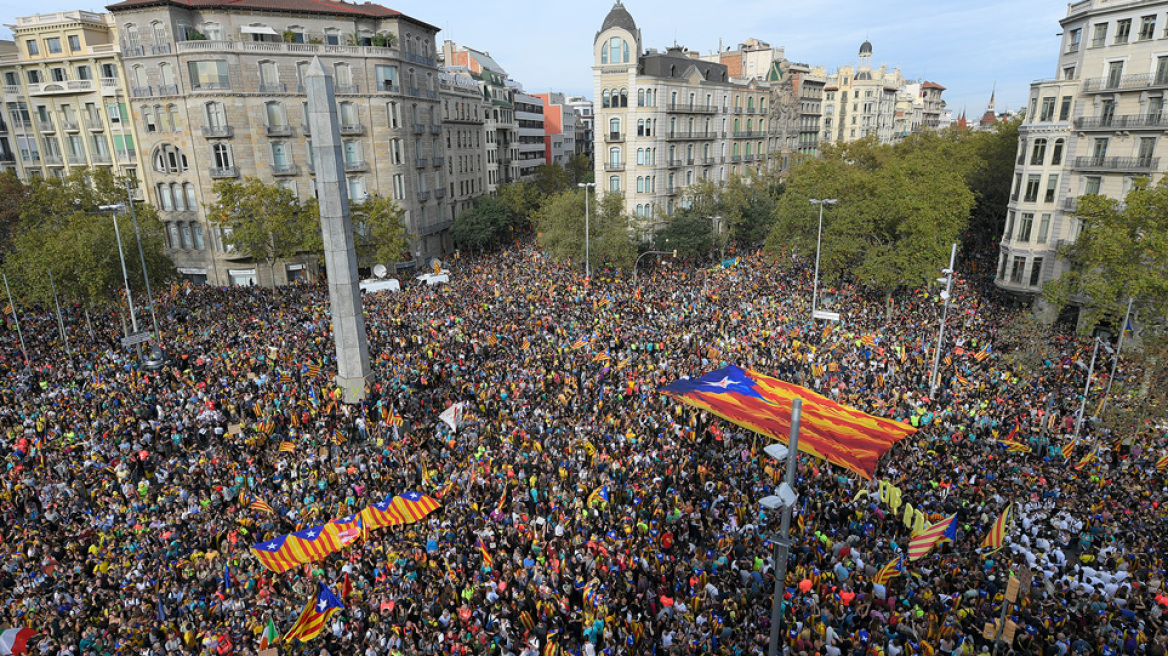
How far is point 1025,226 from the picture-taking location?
128ft

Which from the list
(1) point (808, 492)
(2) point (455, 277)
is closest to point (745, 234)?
(2) point (455, 277)

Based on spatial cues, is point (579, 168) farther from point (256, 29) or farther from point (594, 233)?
point (256, 29)

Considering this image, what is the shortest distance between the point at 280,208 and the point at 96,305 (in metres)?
12.6

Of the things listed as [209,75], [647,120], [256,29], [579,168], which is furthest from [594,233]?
[579,168]

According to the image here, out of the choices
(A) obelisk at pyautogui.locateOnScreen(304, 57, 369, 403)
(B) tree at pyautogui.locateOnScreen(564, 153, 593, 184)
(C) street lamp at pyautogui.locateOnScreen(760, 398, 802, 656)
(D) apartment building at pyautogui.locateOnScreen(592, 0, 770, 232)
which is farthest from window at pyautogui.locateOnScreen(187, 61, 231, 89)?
(B) tree at pyautogui.locateOnScreen(564, 153, 593, 184)

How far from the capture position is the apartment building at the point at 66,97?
5328 centimetres

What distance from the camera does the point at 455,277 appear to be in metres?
51.2

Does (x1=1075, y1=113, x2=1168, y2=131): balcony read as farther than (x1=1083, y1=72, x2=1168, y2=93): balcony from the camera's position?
No

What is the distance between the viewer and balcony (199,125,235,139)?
49.4m

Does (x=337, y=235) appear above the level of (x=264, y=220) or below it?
above

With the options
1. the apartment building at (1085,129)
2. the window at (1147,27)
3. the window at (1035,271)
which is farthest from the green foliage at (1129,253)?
the window at (1147,27)

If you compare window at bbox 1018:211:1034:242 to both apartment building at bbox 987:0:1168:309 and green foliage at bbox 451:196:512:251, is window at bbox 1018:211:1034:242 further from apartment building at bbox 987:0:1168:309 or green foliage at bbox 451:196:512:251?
green foliage at bbox 451:196:512:251

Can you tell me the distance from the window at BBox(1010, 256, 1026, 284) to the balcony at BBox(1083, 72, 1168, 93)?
9.52 metres

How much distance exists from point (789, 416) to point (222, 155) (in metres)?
46.6
